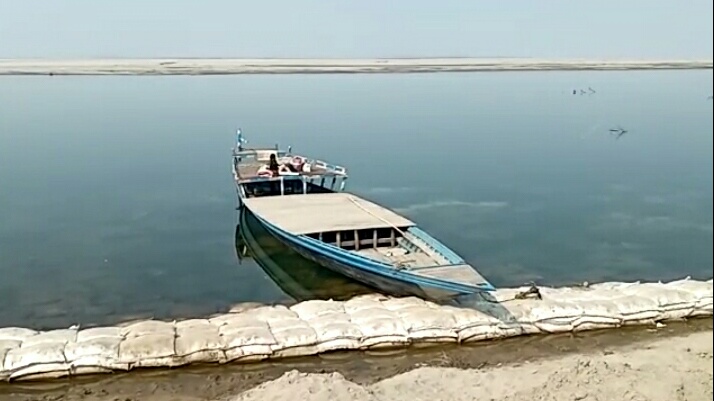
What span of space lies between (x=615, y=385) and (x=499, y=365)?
6.63 ft

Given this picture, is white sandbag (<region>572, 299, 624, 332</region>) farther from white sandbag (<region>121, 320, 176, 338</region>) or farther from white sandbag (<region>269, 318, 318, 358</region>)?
white sandbag (<region>121, 320, 176, 338</region>)

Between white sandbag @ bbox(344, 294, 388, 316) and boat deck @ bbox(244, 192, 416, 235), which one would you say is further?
boat deck @ bbox(244, 192, 416, 235)

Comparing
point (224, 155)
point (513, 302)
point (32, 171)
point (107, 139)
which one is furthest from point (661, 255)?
point (107, 139)

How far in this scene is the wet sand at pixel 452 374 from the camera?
7539 mm

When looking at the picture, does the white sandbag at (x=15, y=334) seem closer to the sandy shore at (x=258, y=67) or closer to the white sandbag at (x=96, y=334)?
the white sandbag at (x=96, y=334)

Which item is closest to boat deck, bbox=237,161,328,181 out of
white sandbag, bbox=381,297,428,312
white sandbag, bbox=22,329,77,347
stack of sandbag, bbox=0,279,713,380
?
stack of sandbag, bbox=0,279,713,380

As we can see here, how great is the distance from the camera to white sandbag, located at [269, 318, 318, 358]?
9.25m

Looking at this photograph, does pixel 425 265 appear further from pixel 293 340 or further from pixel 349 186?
pixel 349 186

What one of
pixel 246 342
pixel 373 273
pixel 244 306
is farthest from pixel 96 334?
pixel 373 273

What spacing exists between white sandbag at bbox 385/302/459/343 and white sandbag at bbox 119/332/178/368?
10.4 feet

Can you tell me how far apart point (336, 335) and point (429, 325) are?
138 centimetres

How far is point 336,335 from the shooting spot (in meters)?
9.46

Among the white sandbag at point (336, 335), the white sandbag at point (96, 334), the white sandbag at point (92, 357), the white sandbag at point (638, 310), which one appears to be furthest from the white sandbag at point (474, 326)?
the white sandbag at point (96, 334)

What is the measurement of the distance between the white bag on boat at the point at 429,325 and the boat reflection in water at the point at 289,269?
190 cm
